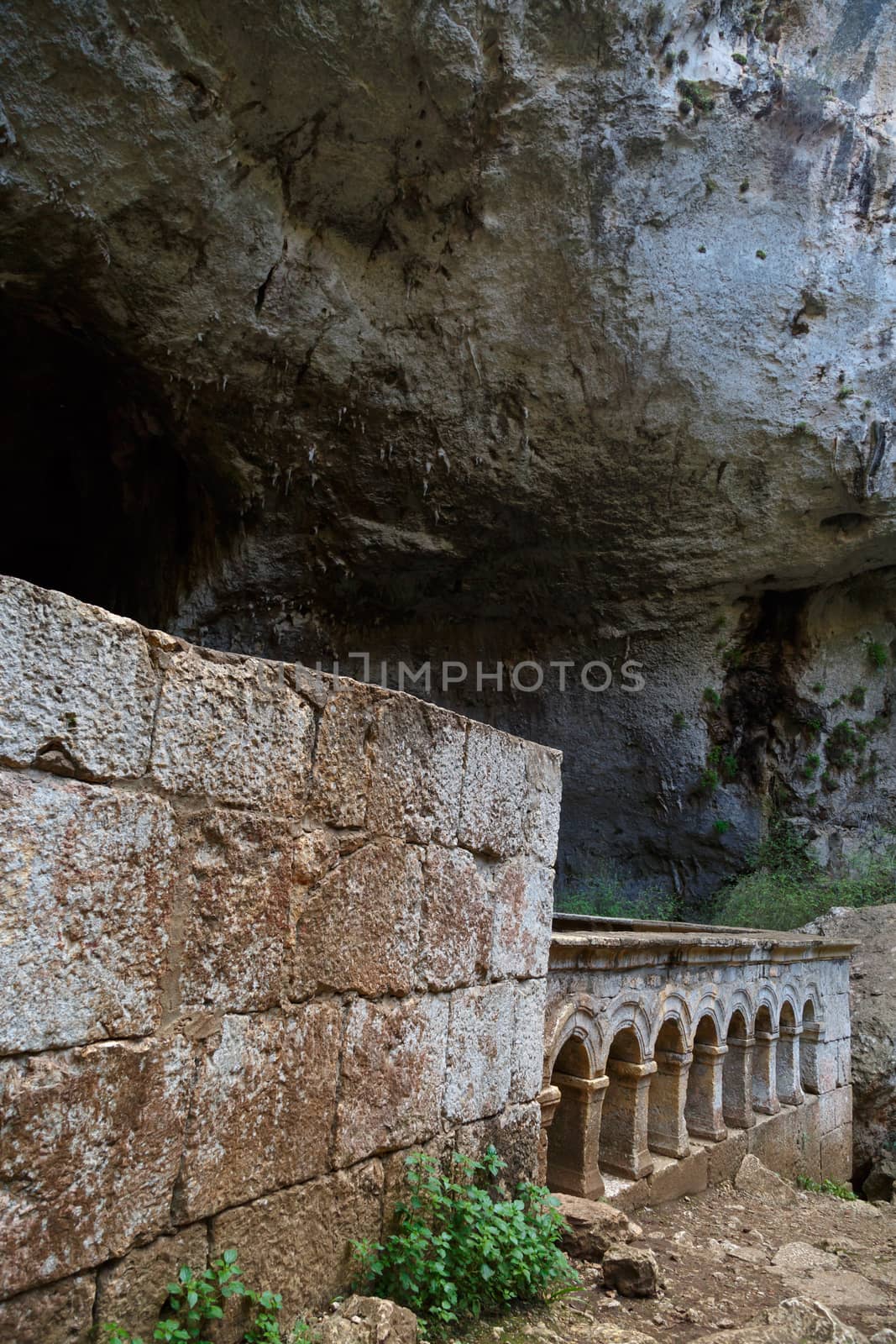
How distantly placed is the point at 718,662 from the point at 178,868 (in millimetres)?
11687

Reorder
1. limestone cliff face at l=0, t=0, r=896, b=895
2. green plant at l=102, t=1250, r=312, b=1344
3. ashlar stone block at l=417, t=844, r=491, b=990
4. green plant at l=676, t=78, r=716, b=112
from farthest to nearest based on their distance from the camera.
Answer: green plant at l=676, t=78, r=716, b=112 → limestone cliff face at l=0, t=0, r=896, b=895 → ashlar stone block at l=417, t=844, r=491, b=990 → green plant at l=102, t=1250, r=312, b=1344

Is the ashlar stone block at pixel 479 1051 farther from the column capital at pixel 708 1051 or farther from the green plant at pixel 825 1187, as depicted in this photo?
the green plant at pixel 825 1187

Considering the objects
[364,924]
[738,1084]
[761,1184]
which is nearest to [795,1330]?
[364,924]

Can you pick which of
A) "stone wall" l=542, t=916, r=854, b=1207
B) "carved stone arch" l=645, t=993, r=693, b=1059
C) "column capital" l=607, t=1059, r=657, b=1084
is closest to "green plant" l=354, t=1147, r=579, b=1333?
"stone wall" l=542, t=916, r=854, b=1207

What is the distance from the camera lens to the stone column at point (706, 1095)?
169 inches

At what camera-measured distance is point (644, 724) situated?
12.7m

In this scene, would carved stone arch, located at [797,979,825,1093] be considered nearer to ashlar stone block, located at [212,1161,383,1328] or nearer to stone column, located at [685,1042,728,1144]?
stone column, located at [685,1042,728,1144]

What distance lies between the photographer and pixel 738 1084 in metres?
4.71

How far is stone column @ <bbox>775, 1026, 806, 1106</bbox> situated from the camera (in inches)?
203

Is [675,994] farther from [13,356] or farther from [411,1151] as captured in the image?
[13,356]

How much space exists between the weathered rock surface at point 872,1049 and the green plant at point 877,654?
662cm

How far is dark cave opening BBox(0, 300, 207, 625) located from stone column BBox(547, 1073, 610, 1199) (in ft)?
26.8

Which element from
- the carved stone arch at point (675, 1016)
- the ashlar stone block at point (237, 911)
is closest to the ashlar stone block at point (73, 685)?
the ashlar stone block at point (237, 911)

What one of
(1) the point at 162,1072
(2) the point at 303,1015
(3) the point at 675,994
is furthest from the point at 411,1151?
(3) the point at 675,994
